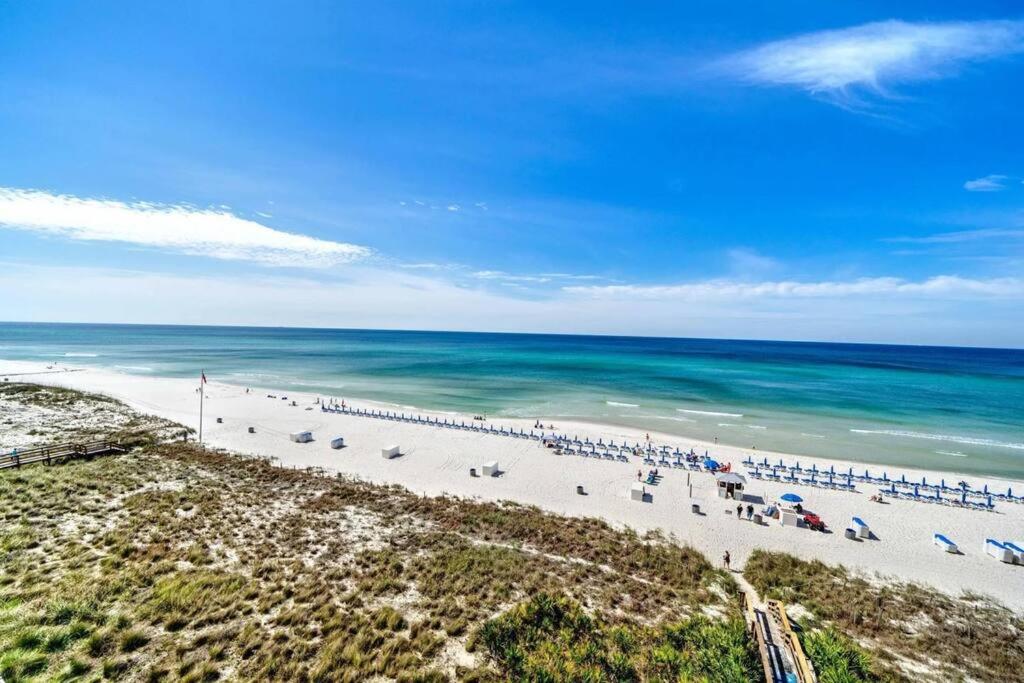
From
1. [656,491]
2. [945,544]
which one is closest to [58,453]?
[656,491]

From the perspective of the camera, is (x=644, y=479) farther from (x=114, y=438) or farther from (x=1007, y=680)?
(x=114, y=438)

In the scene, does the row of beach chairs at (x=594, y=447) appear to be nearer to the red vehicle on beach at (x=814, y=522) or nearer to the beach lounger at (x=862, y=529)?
the red vehicle on beach at (x=814, y=522)

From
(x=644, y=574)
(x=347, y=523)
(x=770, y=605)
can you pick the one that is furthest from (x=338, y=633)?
(x=770, y=605)

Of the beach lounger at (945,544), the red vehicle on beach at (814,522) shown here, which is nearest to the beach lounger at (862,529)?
the red vehicle on beach at (814,522)

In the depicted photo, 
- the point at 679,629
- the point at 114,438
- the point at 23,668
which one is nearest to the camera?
the point at 23,668

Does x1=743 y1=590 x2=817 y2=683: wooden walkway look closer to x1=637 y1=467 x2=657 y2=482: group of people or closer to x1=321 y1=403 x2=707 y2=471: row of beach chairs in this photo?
x1=637 y1=467 x2=657 y2=482: group of people

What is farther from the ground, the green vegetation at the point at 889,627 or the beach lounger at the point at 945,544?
the green vegetation at the point at 889,627

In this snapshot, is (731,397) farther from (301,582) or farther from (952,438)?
(301,582)

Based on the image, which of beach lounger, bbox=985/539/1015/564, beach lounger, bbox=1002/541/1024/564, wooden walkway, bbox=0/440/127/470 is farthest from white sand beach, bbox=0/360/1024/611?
wooden walkway, bbox=0/440/127/470
